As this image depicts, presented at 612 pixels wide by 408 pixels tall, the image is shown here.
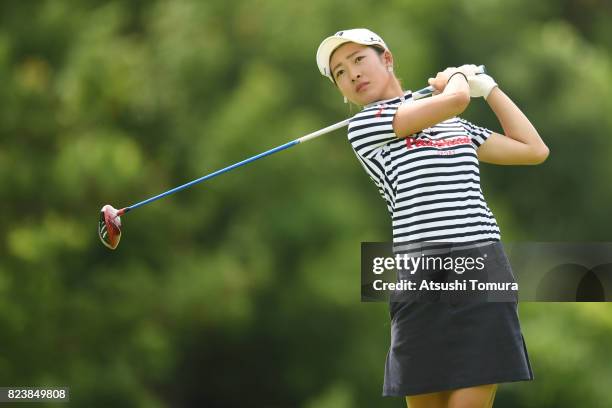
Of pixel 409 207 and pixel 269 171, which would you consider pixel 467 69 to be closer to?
pixel 409 207

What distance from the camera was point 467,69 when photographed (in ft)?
7.18

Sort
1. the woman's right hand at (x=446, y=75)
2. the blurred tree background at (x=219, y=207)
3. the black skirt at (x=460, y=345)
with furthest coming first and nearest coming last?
1. the blurred tree background at (x=219, y=207)
2. the woman's right hand at (x=446, y=75)
3. the black skirt at (x=460, y=345)

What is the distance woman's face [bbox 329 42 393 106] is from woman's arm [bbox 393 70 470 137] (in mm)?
116

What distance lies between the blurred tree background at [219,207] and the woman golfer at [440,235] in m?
Answer: 4.99

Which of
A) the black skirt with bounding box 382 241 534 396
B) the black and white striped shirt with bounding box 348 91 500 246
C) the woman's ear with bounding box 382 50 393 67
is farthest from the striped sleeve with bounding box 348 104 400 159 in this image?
the black skirt with bounding box 382 241 534 396

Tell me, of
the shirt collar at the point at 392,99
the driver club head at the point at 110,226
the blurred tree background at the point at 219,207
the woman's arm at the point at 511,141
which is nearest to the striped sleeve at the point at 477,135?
the woman's arm at the point at 511,141

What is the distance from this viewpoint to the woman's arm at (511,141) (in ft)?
7.28

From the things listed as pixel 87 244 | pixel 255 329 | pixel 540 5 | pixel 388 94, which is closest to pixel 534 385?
pixel 255 329

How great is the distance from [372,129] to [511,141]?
28 cm

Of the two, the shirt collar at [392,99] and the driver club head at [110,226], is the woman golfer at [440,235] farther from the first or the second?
the driver club head at [110,226]

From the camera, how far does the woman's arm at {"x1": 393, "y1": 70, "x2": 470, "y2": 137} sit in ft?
6.74

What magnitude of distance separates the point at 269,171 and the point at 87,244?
1.26 m

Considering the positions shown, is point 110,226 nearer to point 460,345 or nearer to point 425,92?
point 425,92

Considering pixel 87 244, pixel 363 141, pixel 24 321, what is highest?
pixel 87 244
